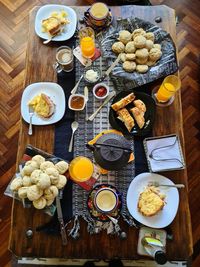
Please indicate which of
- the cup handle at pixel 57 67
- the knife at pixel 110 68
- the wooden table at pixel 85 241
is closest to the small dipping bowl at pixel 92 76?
the knife at pixel 110 68

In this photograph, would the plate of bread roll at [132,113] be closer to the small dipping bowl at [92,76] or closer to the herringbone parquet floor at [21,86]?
the small dipping bowl at [92,76]

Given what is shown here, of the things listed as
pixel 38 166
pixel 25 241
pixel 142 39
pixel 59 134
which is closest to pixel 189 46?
pixel 142 39

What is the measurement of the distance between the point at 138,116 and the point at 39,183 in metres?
0.53

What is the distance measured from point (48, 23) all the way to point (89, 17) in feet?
0.67

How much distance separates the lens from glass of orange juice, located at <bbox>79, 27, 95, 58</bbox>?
156cm

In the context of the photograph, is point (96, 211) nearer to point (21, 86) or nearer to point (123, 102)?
point (123, 102)

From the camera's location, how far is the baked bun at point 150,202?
4.47ft

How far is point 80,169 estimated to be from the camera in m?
1.42

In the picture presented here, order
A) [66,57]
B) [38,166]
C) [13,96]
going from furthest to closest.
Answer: [13,96], [66,57], [38,166]

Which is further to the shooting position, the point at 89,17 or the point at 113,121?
the point at 89,17

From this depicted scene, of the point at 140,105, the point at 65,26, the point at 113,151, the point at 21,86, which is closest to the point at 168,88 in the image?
the point at 140,105

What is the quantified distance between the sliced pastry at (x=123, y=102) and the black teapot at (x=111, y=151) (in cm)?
17

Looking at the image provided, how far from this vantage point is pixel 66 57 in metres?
1.59

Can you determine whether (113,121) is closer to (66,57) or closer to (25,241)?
(66,57)
